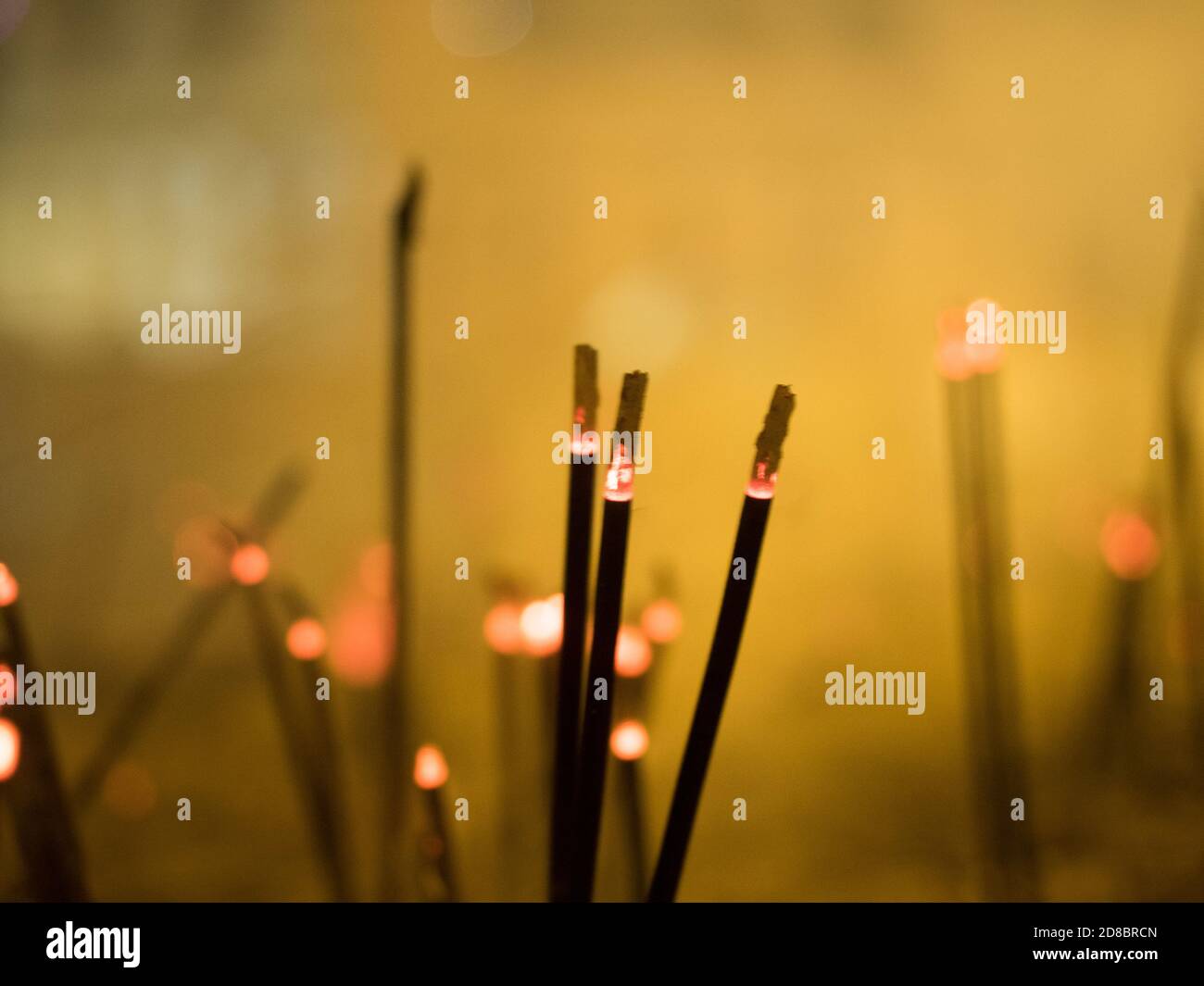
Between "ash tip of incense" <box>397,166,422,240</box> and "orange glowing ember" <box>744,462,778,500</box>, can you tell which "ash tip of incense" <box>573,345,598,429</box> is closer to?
"orange glowing ember" <box>744,462,778,500</box>

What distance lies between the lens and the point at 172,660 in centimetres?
105

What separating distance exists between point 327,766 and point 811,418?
0.64 meters

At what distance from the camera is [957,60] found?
3.36 feet

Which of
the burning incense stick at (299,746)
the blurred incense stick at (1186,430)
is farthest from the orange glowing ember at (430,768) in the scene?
the blurred incense stick at (1186,430)

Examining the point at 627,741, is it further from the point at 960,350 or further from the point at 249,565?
the point at 960,350

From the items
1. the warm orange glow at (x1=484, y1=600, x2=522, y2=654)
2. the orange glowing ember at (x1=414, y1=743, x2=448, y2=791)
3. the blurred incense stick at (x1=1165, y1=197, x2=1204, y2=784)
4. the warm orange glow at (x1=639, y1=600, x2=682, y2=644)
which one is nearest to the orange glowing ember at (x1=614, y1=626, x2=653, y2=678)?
the warm orange glow at (x1=639, y1=600, x2=682, y2=644)

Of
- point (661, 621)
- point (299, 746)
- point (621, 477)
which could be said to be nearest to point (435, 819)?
point (299, 746)

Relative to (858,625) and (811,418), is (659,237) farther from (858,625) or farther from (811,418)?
(858,625)

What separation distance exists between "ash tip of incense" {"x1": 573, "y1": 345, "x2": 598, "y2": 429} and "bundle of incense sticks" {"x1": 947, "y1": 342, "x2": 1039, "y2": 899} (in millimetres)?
451

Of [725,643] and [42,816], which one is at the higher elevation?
[725,643]

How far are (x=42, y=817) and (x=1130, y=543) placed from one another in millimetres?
1188

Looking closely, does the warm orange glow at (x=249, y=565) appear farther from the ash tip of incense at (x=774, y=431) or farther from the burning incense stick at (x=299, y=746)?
the ash tip of incense at (x=774, y=431)
